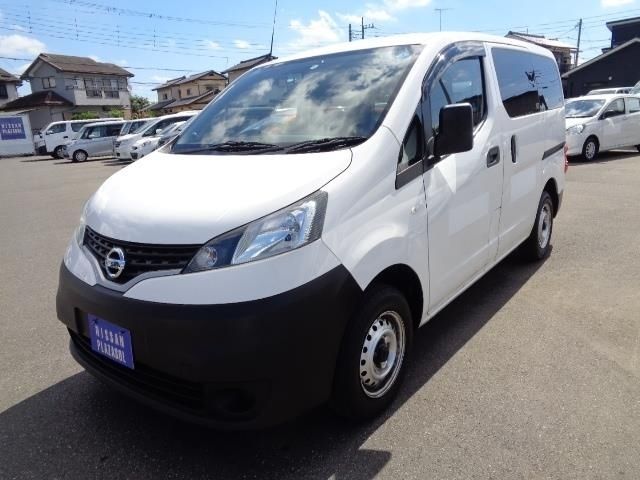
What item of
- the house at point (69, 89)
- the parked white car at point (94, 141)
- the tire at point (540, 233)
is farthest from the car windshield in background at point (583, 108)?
the house at point (69, 89)

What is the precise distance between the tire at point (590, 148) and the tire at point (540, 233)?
837 centimetres

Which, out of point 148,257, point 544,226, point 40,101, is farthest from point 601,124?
point 40,101

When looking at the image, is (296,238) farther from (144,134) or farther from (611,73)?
(611,73)

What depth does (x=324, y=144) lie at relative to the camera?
240 cm

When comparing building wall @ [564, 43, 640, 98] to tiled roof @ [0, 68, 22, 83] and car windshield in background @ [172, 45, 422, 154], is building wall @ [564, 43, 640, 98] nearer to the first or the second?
car windshield in background @ [172, 45, 422, 154]

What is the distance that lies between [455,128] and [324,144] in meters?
0.67

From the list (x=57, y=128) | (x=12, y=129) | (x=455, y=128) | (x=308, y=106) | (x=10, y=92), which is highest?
(x=10, y=92)

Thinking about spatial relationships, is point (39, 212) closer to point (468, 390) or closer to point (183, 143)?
point (183, 143)

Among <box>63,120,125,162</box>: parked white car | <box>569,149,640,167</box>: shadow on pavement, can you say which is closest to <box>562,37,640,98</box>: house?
<box>569,149,640,167</box>: shadow on pavement

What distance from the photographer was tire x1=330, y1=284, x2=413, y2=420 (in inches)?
84.4

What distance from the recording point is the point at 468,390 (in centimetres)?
267

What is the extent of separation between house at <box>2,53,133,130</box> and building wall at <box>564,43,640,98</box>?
38.4 metres

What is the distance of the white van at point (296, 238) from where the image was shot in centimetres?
188

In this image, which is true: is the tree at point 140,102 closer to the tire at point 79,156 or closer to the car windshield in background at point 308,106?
the tire at point 79,156
